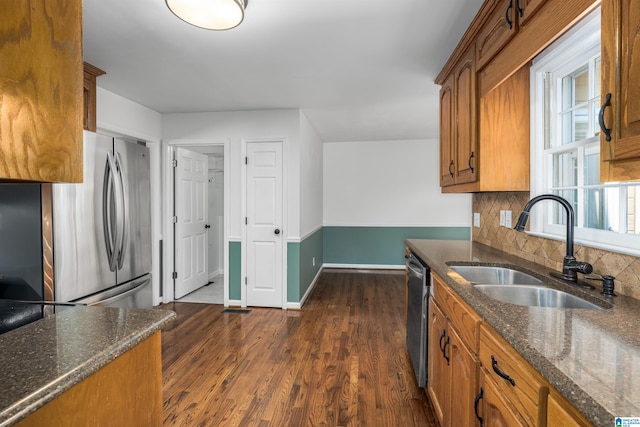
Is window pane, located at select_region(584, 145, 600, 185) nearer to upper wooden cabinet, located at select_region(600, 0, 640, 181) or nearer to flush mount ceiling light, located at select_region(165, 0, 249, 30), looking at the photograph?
upper wooden cabinet, located at select_region(600, 0, 640, 181)

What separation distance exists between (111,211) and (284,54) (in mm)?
1779

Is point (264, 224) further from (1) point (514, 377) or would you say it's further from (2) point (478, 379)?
(1) point (514, 377)

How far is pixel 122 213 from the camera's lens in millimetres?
2535

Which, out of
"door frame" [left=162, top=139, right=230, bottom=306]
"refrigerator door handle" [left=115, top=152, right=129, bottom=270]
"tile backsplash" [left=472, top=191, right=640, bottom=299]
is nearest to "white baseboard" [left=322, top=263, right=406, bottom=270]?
"door frame" [left=162, top=139, right=230, bottom=306]

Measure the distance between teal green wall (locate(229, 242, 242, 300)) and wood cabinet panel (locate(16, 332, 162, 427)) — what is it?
2906mm

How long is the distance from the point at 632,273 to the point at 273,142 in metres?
3.33

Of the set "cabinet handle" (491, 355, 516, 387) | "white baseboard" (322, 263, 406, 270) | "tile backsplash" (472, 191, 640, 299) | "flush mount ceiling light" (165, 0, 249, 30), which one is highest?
"flush mount ceiling light" (165, 0, 249, 30)

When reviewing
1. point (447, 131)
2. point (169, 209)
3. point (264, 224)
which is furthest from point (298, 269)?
point (447, 131)

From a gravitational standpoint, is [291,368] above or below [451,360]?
below

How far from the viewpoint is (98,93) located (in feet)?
10.1

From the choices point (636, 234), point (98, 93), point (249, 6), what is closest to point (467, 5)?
point (249, 6)

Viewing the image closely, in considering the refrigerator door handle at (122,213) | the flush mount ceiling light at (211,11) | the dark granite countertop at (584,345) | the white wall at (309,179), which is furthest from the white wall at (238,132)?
the dark granite countertop at (584,345)

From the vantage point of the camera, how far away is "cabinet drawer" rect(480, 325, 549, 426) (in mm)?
763

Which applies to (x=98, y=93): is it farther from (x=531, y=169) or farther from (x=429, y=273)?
(x=531, y=169)
